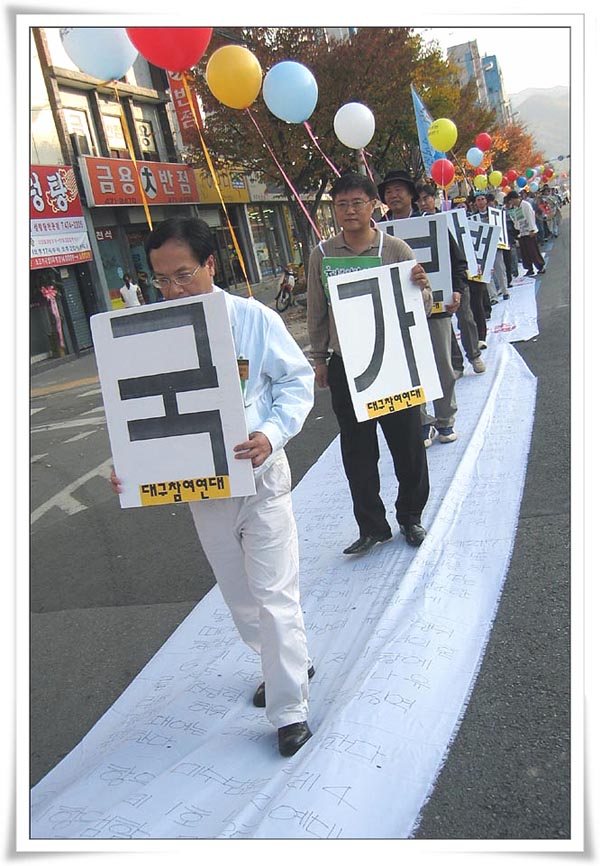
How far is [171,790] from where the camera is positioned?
216 centimetres

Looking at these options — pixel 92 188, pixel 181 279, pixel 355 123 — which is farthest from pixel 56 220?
pixel 181 279

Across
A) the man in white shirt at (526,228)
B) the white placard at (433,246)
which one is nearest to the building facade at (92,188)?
the man in white shirt at (526,228)

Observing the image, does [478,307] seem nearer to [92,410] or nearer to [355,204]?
[355,204]

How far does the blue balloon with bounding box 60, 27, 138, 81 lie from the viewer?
274 centimetres

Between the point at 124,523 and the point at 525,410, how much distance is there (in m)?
3.03

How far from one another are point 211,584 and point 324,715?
1.43 m

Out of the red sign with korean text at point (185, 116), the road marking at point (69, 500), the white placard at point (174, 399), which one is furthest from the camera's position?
the red sign with korean text at point (185, 116)

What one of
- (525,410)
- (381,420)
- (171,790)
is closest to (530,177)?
(525,410)

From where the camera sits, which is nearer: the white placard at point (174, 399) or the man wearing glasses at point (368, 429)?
the white placard at point (174, 399)

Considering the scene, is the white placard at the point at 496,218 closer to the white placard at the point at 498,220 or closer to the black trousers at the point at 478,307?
the white placard at the point at 498,220

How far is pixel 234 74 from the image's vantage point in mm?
4742

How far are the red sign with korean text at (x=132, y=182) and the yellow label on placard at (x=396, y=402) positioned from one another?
1446cm

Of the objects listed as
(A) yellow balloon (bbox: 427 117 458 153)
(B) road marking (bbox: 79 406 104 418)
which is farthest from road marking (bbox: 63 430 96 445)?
(A) yellow balloon (bbox: 427 117 458 153)

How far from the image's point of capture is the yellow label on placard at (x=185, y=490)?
7.14 feet
